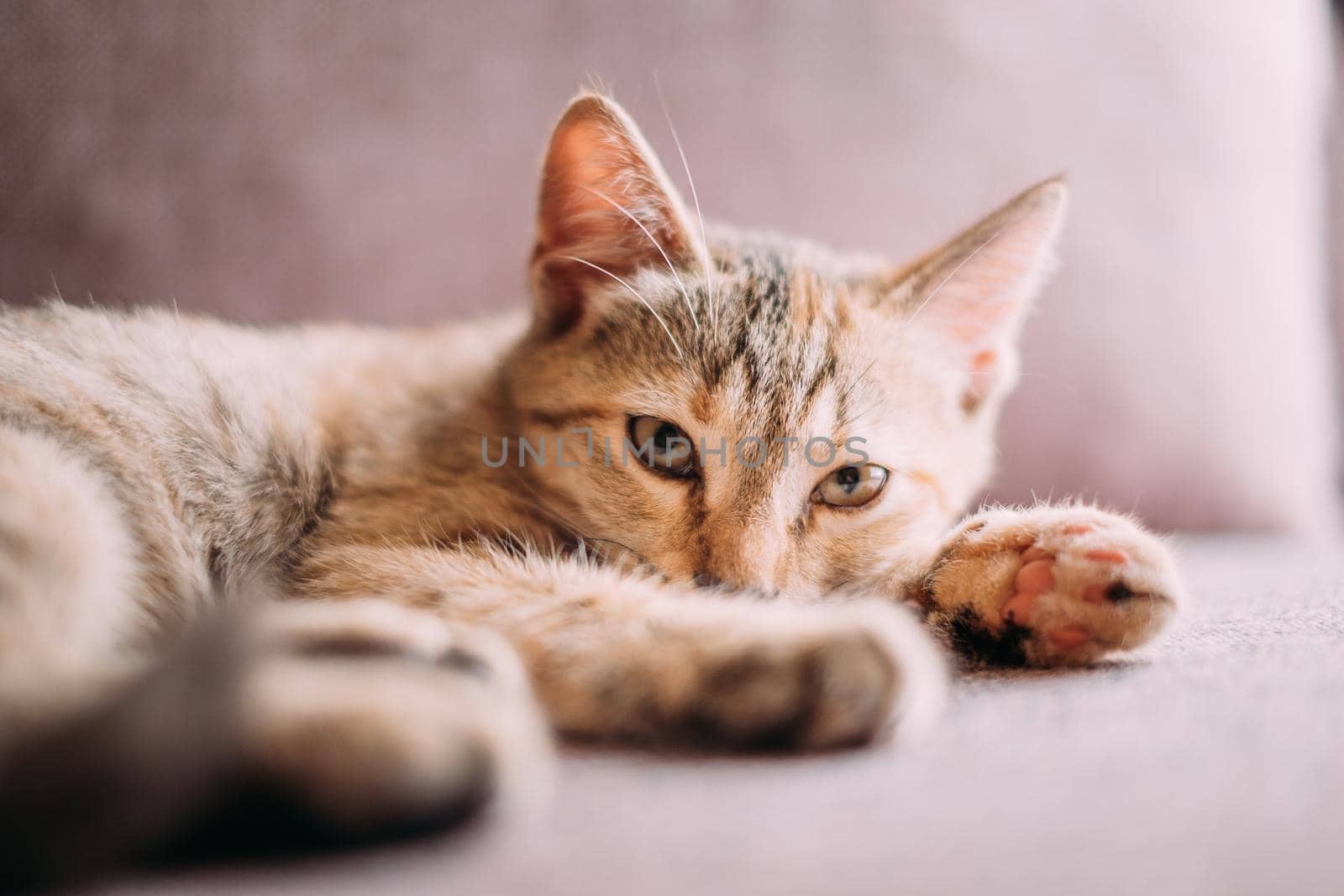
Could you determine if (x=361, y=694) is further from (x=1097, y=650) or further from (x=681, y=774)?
(x=1097, y=650)

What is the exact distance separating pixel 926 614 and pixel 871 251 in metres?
0.89

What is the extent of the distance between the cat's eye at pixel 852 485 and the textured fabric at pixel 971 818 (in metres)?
0.34

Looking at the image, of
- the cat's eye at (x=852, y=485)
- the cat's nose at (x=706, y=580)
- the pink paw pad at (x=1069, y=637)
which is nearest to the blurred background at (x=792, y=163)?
the cat's eye at (x=852, y=485)

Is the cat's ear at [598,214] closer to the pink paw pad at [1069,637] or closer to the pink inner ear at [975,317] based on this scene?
the pink inner ear at [975,317]

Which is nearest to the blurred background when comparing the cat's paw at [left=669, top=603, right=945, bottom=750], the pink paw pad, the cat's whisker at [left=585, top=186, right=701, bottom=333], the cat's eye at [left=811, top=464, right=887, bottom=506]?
the cat's whisker at [left=585, top=186, right=701, bottom=333]

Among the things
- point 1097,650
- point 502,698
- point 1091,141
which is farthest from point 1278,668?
point 1091,141

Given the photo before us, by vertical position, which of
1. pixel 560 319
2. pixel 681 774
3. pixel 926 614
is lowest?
pixel 681 774

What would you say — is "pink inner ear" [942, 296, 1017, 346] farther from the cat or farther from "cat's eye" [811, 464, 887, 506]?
"cat's eye" [811, 464, 887, 506]

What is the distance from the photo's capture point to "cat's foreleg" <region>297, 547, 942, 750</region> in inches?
25.5

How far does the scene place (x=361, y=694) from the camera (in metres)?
0.55

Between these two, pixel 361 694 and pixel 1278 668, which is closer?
pixel 361 694

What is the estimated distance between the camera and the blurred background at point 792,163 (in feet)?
4.48

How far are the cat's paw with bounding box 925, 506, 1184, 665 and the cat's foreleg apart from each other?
226 mm

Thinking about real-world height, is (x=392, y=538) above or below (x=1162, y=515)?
below
